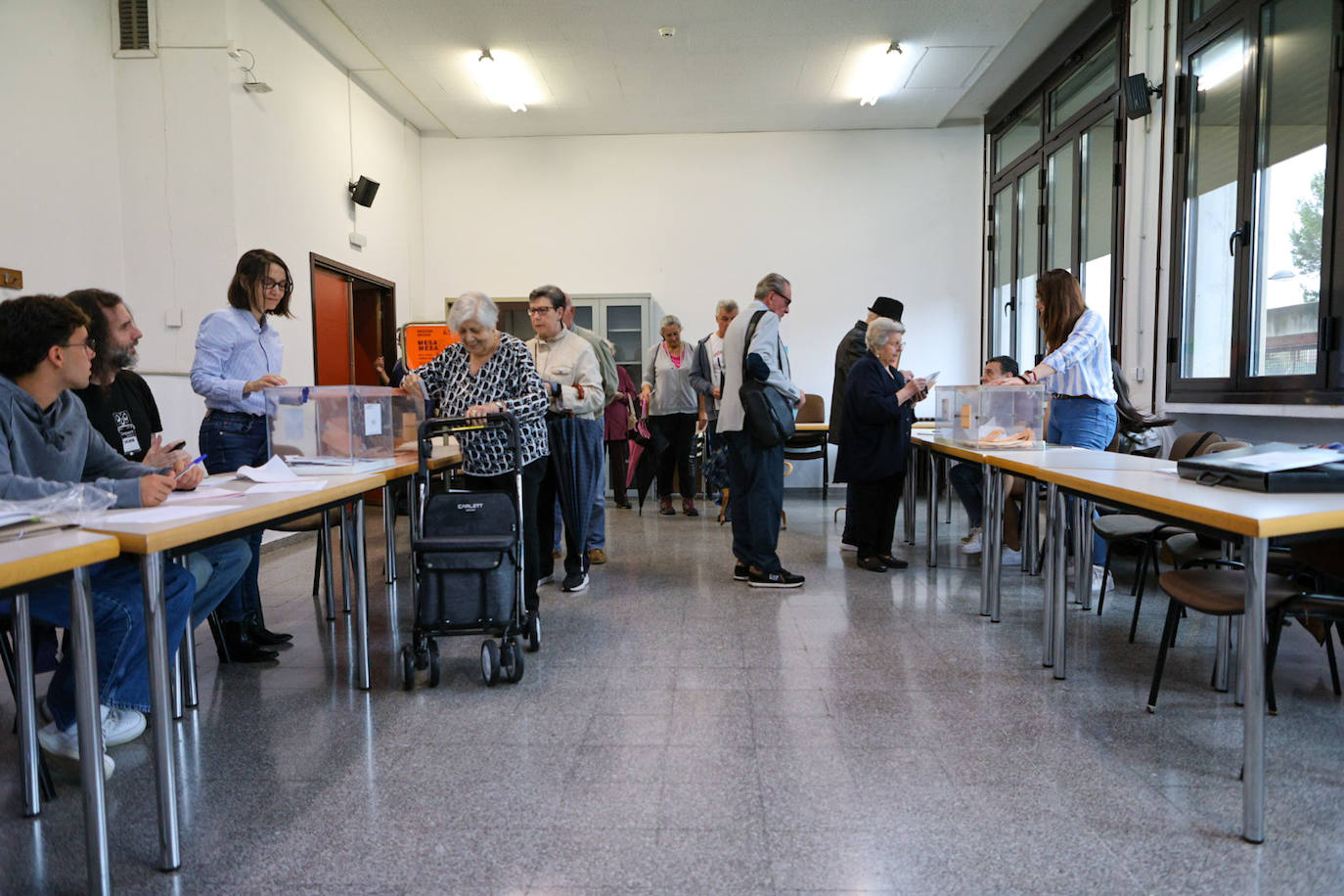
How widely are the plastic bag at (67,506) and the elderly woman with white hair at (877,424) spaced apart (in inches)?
135

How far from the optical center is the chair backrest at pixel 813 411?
27.3 feet

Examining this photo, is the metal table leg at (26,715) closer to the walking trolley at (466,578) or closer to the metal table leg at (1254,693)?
the walking trolley at (466,578)

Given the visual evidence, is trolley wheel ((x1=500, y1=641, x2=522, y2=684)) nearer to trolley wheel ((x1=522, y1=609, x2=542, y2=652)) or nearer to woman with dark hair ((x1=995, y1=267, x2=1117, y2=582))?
trolley wheel ((x1=522, y1=609, x2=542, y2=652))

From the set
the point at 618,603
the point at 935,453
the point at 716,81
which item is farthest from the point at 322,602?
the point at 716,81

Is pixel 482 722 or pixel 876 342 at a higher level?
pixel 876 342

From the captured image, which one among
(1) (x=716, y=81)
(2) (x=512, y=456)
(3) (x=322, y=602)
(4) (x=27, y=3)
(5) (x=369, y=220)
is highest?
(1) (x=716, y=81)

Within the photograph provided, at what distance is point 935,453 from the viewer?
14.8 feet

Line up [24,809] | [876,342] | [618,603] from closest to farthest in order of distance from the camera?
[24,809]
[618,603]
[876,342]

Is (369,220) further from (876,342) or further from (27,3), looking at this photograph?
(876,342)

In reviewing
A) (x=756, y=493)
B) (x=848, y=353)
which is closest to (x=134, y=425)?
(x=756, y=493)

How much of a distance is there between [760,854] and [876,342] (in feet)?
10.3

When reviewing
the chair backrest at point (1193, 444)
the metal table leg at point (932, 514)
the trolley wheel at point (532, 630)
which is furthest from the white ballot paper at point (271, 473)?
the chair backrest at point (1193, 444)

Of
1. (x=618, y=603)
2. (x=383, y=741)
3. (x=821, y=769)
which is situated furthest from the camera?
(x=618, y=603)

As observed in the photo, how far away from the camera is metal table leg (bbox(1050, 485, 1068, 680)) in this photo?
287 centimetres
